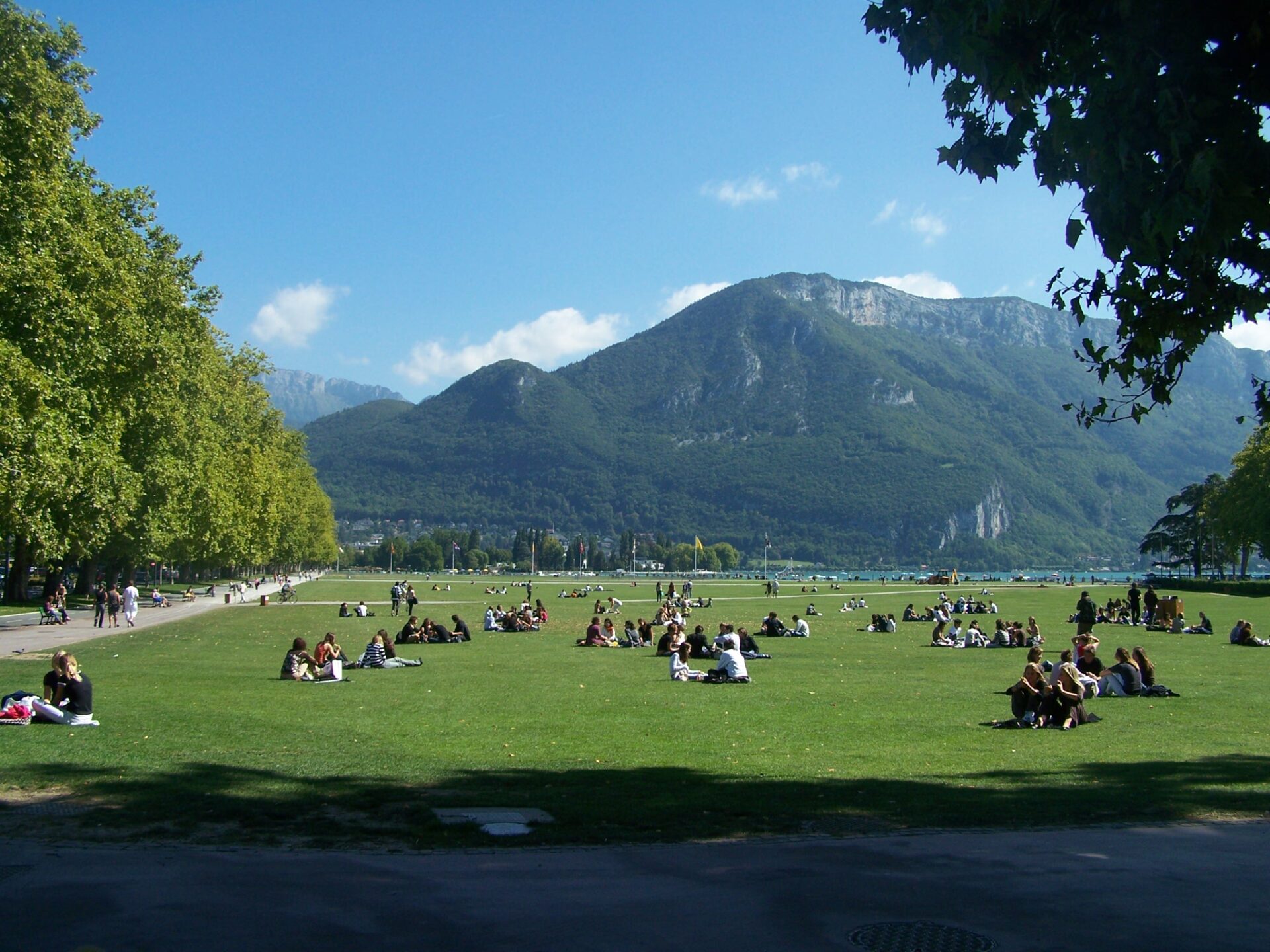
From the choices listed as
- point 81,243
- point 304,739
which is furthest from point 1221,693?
point 81,243

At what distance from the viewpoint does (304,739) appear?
41.2 feet

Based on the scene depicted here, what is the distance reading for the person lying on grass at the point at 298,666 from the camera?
20.1m

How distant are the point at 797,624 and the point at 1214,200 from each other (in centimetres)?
2786

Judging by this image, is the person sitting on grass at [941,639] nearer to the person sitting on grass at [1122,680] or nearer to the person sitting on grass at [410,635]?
the person sitting on grass at [1122,680]

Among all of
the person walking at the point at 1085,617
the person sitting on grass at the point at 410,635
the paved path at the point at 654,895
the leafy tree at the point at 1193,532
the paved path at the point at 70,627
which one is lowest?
the paved path at the point at 70,627

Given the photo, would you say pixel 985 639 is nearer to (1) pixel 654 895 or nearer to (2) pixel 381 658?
(2) pixel 381 658

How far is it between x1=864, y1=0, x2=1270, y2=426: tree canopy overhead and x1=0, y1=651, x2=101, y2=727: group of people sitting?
1169 centimetres

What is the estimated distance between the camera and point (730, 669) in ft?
65.5

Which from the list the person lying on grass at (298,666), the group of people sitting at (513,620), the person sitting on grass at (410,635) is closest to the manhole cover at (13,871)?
the person lying on grass at (298,666)

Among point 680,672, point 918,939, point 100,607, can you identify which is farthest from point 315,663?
point 100,607

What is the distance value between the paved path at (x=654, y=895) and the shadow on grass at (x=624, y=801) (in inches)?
24.0

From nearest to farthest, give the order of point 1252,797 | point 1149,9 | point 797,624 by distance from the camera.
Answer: point 1149,9, point 1252,797, point 797,624

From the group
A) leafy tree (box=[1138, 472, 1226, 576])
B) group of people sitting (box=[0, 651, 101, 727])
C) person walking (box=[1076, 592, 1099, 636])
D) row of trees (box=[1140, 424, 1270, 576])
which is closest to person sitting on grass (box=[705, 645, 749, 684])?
group of people sitting (box=[0, 651, 101, 727])

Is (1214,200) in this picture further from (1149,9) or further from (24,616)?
(24,616)
